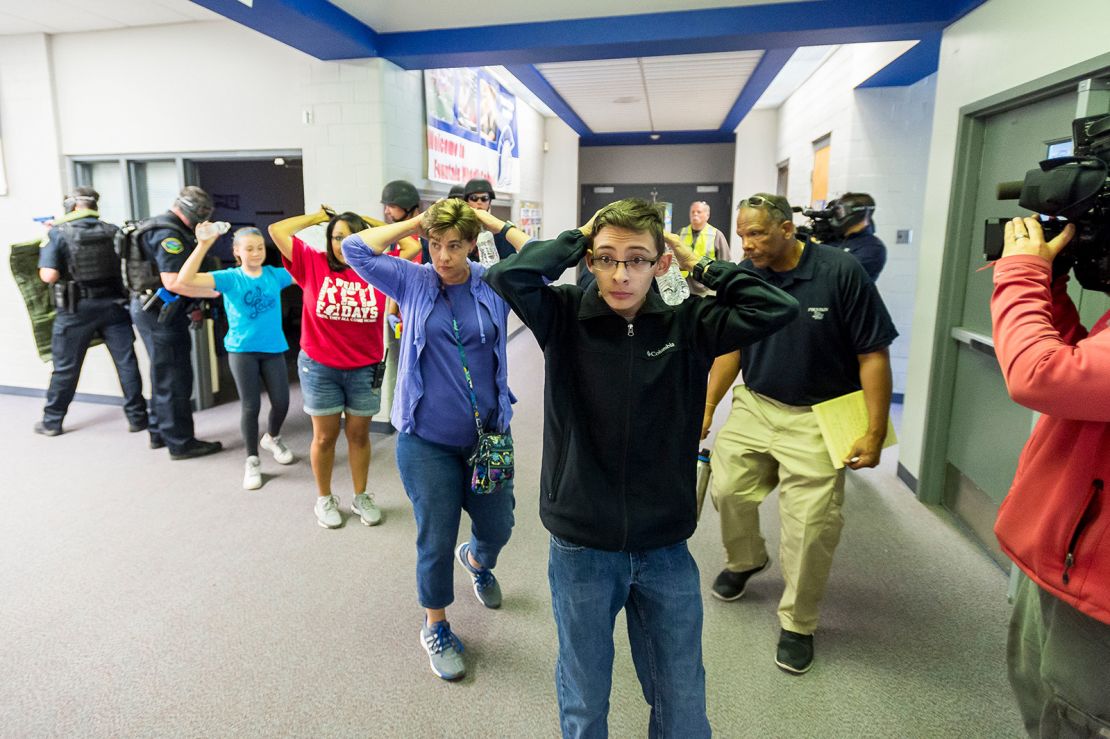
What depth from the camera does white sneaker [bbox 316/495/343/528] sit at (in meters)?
3.24

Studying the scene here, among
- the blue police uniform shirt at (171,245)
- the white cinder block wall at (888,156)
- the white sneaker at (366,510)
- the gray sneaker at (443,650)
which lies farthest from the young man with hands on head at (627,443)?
the white cinder block wall at (888,156)

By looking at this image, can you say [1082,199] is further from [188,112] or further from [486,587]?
[188,112]

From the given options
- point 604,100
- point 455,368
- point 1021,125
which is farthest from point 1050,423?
point 604,100

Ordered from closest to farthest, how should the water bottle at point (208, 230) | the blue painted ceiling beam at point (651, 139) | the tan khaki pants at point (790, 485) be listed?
1. the tan khaki pants at point (790, 485)
2. the water bottle at point (208, 230)
3. the blue painted ceiling beam at point (651, 139)

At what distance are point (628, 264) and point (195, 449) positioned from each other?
389 cm

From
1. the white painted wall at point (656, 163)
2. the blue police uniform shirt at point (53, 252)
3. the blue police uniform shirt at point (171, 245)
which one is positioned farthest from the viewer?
the white painted wall at point (656, 163)

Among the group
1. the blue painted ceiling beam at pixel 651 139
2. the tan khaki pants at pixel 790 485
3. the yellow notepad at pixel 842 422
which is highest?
the blue painted ceiling beam at pixel 651 139

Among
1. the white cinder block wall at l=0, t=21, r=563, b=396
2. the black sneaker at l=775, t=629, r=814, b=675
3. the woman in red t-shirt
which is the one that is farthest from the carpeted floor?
the white cinder block wall at l=0, t=21, r=563, b=396

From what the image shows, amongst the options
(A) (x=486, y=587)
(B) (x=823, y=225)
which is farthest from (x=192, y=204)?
(B) (x=823, y=225)

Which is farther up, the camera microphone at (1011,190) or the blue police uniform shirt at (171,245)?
the camera microphone at (1011,190)

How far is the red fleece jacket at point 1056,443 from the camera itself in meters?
1.05

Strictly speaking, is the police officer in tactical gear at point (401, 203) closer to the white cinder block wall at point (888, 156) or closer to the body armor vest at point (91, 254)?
the body armor vest at point (91, 254)

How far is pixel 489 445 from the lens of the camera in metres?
2.09

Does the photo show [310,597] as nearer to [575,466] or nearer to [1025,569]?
[575,466]
